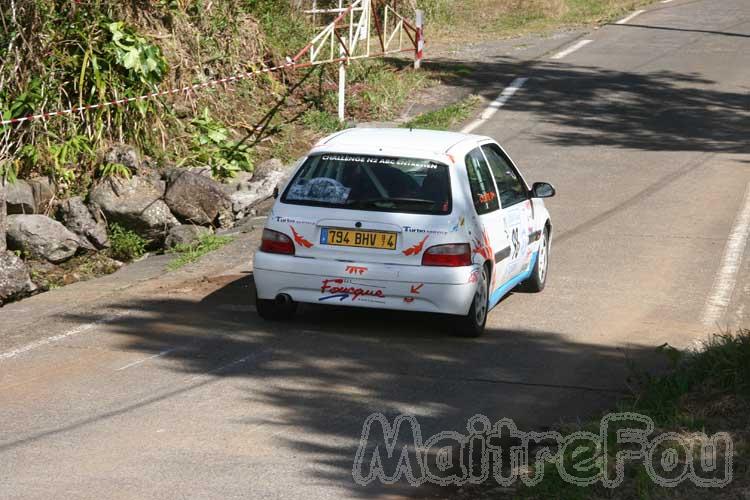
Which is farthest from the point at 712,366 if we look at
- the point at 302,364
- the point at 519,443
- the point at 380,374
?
the point at 302,364

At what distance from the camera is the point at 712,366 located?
8.18 m

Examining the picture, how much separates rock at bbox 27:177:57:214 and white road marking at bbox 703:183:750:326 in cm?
834

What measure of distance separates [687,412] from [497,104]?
16068mm

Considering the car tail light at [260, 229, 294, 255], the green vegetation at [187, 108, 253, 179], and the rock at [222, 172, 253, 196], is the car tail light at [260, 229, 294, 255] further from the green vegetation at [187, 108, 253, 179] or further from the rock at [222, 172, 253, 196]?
the green vegetation at [187, 108, 253, 179]

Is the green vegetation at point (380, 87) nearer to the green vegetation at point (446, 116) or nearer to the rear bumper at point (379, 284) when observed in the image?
the green vegetation at point (446, 116)

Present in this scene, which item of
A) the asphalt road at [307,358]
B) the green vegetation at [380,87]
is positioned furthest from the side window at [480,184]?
the green vegetation at [380,87]

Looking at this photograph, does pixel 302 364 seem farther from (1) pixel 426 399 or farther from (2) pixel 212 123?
(2) pixel 212 123

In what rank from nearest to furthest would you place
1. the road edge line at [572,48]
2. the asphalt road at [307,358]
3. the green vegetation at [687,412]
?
the green vegetation at [687,412]
the asphalt road at [307,358]
the road edge line at [572,48]

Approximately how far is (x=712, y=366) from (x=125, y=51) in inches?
460

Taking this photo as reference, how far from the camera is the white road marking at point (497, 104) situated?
69.8ft

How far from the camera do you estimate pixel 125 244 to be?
1567cm

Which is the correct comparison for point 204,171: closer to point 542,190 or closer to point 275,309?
point 542,190

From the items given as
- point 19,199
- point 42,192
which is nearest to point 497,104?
point 42,192

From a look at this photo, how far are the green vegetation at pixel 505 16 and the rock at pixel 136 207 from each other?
53.1 ft
